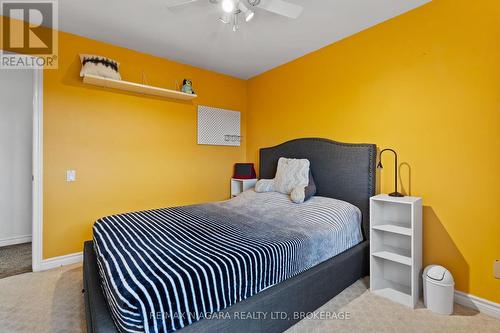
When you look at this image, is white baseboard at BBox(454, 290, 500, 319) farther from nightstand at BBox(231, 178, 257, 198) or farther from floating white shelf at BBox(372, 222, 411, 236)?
nightstand at BBox(231, 178, 257, 198)

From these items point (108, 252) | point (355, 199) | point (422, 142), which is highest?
point (422, 142)

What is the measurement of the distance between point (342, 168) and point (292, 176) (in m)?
0.57

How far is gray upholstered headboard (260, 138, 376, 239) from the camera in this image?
249 cm

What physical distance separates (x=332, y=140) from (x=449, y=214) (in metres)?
1.31

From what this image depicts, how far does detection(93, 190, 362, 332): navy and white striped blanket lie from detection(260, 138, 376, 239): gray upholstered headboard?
A: 7.1 inches

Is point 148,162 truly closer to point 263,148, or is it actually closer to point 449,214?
point 263,148

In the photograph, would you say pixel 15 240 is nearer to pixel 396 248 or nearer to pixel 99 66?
pixel 99 66

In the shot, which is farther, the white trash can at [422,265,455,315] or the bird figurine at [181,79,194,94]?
the bird figurine at [181,79,194,94]

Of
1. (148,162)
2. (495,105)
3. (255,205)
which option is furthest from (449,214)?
(148,162)

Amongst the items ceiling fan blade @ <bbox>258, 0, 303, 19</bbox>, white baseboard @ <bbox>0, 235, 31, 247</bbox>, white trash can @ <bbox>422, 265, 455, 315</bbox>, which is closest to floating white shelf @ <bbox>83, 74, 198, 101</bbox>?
ceiling fan blade @ <bbox>258, 0, 303, 19</bbox>

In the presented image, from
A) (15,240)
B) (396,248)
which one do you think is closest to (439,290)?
(396,248)

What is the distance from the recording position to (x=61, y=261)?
267cm

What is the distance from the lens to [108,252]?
1.44 meters

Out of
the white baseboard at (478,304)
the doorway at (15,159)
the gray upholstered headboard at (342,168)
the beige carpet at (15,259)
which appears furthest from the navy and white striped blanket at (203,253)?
the doorway at (15,159)
